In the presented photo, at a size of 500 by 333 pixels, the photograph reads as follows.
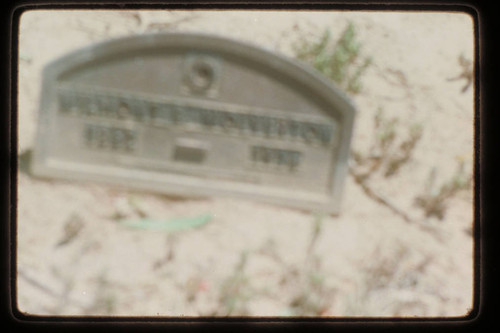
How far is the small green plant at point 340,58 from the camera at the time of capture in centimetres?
277

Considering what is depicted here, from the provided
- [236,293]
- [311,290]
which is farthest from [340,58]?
[236,293]

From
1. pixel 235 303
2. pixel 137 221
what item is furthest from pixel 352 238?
pixel 137 221

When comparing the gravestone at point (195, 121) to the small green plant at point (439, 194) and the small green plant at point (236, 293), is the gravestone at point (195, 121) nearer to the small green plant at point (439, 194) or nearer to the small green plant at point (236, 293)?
the small green plant at point (236, 293)

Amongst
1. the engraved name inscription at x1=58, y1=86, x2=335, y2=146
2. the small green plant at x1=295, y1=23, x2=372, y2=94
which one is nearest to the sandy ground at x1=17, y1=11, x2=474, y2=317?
the small green plant at x1=295, y1=23, x2=372, y2=94

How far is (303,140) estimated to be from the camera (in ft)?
7.18

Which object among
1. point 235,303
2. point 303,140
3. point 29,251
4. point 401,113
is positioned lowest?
point 235,303

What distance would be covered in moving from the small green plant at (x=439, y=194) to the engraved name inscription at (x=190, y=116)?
0.66 metres

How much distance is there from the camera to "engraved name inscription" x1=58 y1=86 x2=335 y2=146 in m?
2.17

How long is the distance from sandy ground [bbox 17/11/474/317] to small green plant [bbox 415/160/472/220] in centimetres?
4

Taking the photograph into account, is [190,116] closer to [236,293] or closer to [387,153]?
[236,293]

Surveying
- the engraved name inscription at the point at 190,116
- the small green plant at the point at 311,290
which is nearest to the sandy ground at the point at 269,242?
the small green plant at the point at 311,290

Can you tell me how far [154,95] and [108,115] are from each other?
260 millimetres

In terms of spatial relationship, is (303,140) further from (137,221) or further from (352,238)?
(137,221)

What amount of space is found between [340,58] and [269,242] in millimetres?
1322
